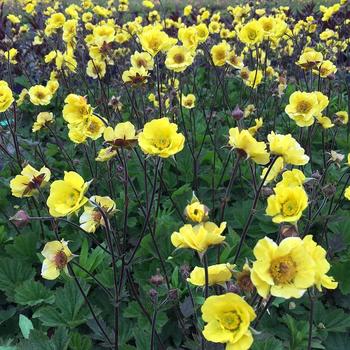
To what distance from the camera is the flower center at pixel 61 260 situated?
1545 millimetres

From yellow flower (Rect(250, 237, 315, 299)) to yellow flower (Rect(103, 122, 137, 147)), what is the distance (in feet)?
2.30

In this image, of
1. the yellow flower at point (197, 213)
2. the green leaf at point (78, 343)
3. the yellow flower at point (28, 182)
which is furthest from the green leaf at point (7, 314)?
the yellow flower at point (197, 213)

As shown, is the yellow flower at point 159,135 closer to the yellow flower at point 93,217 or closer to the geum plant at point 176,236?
the geum plant at point 176,236

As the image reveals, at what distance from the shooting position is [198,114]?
414 centimetres

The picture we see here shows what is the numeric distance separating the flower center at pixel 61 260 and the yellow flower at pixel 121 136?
0.40 meters

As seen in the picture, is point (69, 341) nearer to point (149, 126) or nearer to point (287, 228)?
point (149, 126)

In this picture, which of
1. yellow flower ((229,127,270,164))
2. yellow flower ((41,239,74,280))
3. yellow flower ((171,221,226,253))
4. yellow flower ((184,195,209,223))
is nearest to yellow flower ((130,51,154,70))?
yellow flower ((229,127,270,164))

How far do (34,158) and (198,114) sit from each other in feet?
4.84

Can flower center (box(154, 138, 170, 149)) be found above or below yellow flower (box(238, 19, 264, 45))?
above

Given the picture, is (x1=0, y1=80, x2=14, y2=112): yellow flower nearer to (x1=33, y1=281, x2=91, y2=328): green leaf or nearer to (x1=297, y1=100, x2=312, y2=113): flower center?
(x1=33, y1=281, x2=91, y2=328): green leaf

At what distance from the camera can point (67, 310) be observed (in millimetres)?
2014

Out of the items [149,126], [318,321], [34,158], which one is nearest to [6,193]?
[34,158]

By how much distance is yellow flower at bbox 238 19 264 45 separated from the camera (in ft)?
9.79

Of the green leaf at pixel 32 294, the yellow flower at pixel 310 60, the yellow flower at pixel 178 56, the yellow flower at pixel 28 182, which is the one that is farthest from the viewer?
the yellow flower at pixel 178 56
